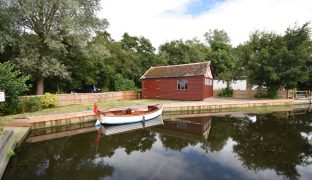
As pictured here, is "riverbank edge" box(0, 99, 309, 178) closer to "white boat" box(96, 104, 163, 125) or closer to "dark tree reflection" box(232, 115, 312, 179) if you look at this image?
"white boat" box(96, 104, 163, 125)

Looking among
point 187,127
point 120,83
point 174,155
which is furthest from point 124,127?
point 120,83

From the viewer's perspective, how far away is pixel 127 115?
1486 cm

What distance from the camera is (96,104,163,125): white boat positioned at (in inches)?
565

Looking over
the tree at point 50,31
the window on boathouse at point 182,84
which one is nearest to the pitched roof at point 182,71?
the window on boathouse at point 182,84

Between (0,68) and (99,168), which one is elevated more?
(0,68)

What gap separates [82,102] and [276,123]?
16.8 meters

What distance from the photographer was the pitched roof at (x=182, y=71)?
25.9 metres

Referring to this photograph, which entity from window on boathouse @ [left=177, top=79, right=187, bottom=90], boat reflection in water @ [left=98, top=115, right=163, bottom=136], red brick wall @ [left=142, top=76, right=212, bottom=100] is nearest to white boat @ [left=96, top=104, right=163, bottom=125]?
boat reflection in water @ [left=98, top=115, right=163, bottom=136]

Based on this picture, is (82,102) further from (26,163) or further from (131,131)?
(26,163)

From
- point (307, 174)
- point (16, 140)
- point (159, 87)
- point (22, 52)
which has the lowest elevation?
point (307, 174)

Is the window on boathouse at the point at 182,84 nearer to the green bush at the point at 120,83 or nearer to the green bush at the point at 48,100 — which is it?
the green bush at the point at 120,83

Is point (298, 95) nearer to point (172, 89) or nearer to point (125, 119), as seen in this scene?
point (172, 89)

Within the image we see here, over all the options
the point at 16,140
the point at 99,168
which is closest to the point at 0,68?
the point at 16,140

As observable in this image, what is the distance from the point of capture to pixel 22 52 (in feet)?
68.5
